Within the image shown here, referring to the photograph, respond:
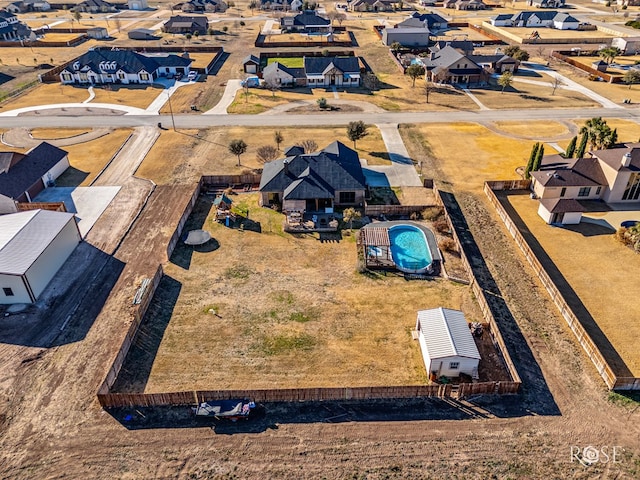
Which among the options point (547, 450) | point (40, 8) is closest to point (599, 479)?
Answer: point (547, 450)

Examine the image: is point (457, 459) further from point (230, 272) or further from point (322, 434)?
point (230, 272)

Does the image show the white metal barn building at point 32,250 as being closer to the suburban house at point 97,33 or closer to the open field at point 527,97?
the open field at point 527,97

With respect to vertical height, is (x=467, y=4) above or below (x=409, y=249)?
above

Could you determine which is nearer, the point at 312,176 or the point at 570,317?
the point at 570,317

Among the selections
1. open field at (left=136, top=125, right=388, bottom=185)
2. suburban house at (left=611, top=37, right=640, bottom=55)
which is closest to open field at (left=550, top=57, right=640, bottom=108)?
suburban house at (left=611, top=37, right=640, bottom=55)

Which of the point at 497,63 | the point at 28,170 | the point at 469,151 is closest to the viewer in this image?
the point at 28,170

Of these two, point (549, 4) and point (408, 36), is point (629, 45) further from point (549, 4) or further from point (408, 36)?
point (549, 4)

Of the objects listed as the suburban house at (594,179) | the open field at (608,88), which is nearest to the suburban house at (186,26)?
the open field at (608,88)

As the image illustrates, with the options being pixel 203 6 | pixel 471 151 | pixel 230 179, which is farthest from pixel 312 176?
pixel 203 6
